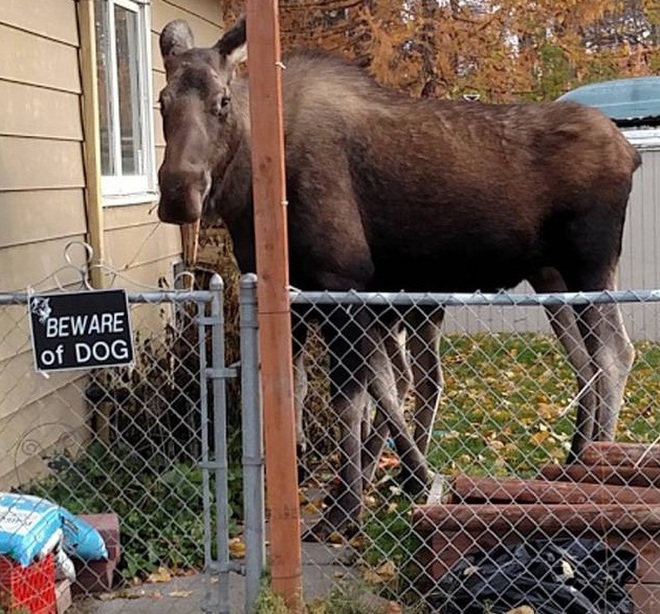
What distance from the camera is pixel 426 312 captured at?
25.0ft

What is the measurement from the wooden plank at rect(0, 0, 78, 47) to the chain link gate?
1.57 meters

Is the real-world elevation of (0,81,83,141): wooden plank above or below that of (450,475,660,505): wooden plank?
above

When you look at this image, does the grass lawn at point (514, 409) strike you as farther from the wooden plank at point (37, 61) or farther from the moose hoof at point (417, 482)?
the wooden plank at point (37, 61)

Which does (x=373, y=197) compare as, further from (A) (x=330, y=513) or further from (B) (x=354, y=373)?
(A) (x=330, y=513)

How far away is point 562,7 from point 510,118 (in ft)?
28.0

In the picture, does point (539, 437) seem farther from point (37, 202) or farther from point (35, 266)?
point (37, 202)

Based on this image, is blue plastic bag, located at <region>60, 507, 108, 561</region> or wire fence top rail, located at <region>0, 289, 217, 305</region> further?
blue plastic bag, located at <region>60, 507, 108, 561</region>

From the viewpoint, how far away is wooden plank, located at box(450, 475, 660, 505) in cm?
567

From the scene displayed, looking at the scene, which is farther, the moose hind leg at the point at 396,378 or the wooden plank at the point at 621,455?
the moose hind leg at the point at 396,378

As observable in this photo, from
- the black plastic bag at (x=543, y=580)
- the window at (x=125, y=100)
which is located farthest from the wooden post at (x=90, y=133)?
the black plastic bag at (x=543, y=580)

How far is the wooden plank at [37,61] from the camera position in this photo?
22.2 ft

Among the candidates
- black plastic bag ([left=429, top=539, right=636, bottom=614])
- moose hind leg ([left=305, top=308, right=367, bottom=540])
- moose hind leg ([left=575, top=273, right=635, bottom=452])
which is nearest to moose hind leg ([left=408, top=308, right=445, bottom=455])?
moose hind leg ([left=575, top=273, right=635, bottom=452])

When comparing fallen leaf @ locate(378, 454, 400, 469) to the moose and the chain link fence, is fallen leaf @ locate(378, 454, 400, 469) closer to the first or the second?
the chain link fence

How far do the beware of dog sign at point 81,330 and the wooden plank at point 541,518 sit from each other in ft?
5.21
